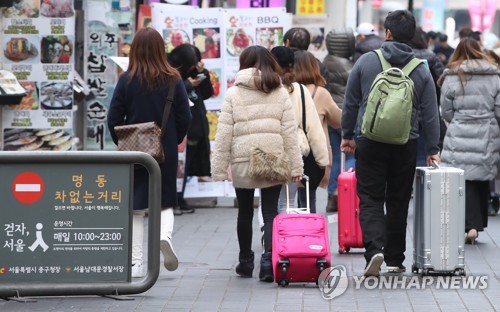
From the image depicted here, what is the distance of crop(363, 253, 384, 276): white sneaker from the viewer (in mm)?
9383

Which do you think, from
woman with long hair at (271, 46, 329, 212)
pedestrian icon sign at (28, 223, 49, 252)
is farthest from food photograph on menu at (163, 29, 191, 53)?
pedestrian icon sign at (28, 223, 49, 252)

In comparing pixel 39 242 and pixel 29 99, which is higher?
pixel 29 99

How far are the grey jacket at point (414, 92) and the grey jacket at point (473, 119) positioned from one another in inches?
96.3

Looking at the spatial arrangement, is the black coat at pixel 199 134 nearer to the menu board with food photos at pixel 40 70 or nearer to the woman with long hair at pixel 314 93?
the menu board with food photos at pixel 40 70

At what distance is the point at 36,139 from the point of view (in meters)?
13.7

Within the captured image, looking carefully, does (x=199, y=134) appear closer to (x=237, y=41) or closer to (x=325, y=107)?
(x=237, y=41)

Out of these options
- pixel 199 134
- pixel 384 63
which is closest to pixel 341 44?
pixel 199 134

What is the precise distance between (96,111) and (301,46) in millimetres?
3449

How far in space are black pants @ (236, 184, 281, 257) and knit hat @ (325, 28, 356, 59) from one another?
572cm

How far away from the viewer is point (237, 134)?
31.2 ft

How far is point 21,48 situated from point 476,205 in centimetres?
476

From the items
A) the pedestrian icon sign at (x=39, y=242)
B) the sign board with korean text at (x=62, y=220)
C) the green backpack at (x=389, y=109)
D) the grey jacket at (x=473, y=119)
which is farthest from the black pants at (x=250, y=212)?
the grey jacket at (x=473, y=119)

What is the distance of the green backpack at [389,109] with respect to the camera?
9258 millimetres

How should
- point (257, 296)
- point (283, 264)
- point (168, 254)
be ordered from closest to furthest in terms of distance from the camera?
point (257, 296)
point (283, 264)
point (168, 254)
